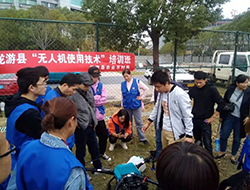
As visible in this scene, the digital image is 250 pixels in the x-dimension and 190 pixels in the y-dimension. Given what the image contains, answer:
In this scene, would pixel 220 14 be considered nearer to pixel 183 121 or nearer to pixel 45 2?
pixel 183 121

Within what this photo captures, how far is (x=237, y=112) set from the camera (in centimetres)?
343

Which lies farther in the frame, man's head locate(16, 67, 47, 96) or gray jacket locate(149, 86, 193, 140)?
gray jacket locate(149, 86, 193, 140)

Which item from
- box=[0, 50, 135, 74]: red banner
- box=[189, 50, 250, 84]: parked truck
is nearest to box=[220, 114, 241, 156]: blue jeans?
box=[0, 50, 135, 74]: red banner

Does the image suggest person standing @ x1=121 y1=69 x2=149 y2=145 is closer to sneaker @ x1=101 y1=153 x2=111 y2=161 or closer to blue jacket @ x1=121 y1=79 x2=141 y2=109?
blue jacket @ x1=121 y1=79 x2=141 y2=109

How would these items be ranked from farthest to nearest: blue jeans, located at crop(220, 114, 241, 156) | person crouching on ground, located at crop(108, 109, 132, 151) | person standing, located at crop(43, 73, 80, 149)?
person crouching on ground, located at crop(108, 109, 132, 151)
blue jeans, located at crop(220, 114, 241, 156)
person standing, located at crop(43, 73, 80, 149)

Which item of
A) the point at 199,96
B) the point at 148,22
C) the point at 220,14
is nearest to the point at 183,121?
the point at 199,96

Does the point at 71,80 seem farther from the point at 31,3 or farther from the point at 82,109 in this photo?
the point at 31,3

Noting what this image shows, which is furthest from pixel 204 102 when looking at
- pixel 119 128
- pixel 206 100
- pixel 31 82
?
pixel 31 82

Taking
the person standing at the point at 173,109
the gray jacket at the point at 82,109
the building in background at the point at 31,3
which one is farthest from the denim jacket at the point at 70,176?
the building in background at the point at 31,3

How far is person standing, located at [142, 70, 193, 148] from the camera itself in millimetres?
2572

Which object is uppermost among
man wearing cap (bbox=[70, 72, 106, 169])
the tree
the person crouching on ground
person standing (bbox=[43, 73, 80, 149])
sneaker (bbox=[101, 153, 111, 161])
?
the tree

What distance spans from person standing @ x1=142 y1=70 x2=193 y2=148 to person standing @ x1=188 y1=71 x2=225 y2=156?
70cm

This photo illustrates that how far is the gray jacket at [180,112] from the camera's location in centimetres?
260

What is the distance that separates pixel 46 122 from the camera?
1256mm
